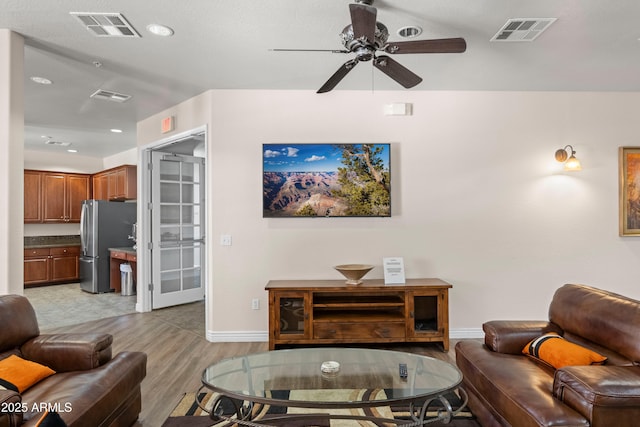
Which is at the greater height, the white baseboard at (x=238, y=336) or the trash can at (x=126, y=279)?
the trash can at (x=126, y=279)

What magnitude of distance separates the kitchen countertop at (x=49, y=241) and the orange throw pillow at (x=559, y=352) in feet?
27.6

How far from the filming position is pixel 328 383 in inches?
80.0

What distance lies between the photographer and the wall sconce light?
3887 millimetres

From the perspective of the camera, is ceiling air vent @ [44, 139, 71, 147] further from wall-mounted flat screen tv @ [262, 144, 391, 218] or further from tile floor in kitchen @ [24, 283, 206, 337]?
wall-mounted flat screen tv @ [262, 144, 391, 218]

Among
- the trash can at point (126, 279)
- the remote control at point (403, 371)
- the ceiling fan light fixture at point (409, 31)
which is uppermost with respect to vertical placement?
the ceiling fan light fixture at point (409, 31)

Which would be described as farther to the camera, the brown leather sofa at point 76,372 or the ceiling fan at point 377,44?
the ceiling fan at point 377,44

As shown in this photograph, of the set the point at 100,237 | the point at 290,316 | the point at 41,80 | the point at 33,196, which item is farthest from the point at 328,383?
the point at 33,196

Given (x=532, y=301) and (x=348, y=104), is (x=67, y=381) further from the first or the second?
(x=532, y=301)

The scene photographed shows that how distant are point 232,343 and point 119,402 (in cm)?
194

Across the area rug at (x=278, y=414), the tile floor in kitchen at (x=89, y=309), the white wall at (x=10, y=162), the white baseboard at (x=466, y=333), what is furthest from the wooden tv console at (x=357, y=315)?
the white wall at (x=10, y=162)

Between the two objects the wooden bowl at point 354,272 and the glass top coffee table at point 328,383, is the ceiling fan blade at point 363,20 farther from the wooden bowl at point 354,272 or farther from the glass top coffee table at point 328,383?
the wooden bowl at point 354,272

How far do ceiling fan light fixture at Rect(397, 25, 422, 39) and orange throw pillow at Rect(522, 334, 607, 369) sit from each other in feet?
7.74

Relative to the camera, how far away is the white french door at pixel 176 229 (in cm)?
511

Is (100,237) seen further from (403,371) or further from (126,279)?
(403,371)
